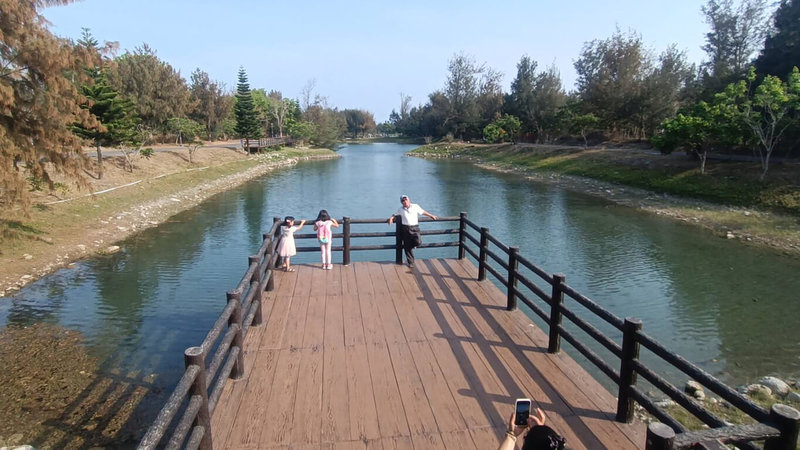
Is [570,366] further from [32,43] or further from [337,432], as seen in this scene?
[32,43]

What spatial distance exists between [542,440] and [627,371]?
1.86 m

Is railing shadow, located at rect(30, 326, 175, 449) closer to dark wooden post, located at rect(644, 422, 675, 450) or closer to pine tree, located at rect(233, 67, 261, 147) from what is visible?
dark wooden post, located at rect(644, 422, 675, 450)

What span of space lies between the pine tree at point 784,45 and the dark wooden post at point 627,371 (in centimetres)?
3195

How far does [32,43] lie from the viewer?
12977 millimetres

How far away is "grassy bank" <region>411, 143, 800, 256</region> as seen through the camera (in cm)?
2077

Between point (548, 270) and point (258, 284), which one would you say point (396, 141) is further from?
point (258, 284)

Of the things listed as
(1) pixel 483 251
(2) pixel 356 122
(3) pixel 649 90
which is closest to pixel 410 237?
(1) pixel 483 251

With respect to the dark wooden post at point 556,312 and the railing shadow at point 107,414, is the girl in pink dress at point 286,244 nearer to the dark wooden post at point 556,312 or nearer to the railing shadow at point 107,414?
the railing shadow at point 107,414

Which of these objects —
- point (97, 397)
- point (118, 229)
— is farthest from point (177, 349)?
point (118, 229)

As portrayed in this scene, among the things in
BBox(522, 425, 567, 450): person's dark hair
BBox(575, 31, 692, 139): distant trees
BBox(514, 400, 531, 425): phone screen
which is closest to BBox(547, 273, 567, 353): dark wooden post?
BBox(514, 400, 531, 425): phone screen

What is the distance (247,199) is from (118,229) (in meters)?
11.1

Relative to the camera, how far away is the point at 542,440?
3.24 m

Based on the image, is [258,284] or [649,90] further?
[649,90]

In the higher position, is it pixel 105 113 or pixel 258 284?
pixel 105 113
